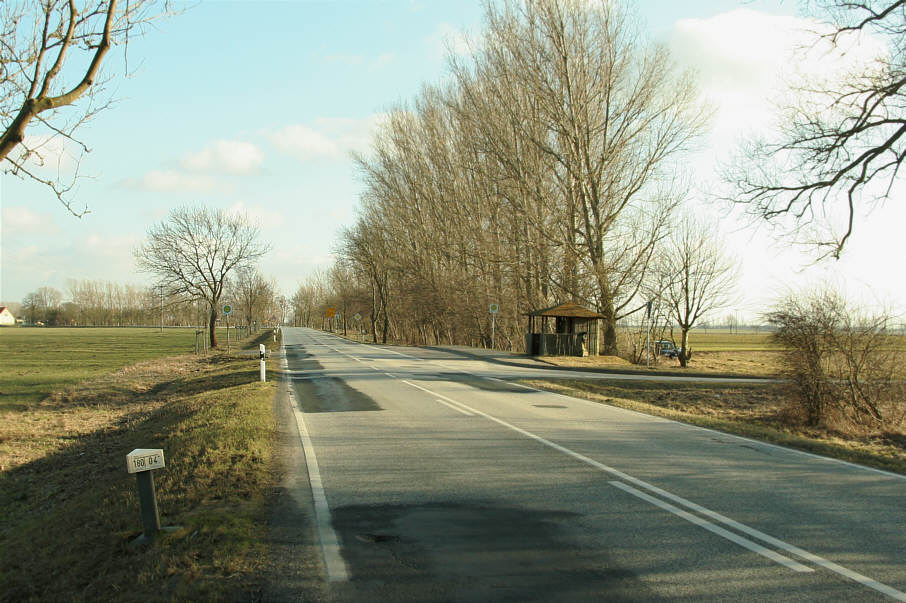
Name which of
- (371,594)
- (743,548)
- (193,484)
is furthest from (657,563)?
(193,484)

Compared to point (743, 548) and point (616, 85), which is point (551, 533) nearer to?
point (743, 548)

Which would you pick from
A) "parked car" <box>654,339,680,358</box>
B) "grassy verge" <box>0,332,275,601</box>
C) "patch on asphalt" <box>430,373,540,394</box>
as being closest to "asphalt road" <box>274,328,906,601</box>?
"grassy verge" <box>0,332,275,601</box>

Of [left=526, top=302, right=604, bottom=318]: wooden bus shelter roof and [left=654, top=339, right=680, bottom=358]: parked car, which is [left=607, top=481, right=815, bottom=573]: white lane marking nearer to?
[left=526, top=302, right=604, bottom=318]: wooden bus shelter roof

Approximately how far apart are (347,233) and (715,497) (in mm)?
60607

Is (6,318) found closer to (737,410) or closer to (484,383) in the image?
(484,383)

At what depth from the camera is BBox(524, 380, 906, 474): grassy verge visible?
399 inches

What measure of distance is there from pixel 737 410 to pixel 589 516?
14.4m

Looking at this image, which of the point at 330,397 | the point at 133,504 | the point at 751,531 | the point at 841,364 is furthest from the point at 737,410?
the point at 133,504

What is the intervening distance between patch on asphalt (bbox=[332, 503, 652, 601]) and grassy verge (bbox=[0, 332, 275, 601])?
0.80 m

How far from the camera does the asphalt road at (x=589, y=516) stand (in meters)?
4.19

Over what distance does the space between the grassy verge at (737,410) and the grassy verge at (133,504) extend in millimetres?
7907

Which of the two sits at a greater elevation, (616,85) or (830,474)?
(616,85)

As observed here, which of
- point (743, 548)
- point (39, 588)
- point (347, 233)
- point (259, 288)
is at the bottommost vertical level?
point (39, 588)

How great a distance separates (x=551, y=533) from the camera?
5.18 metres
